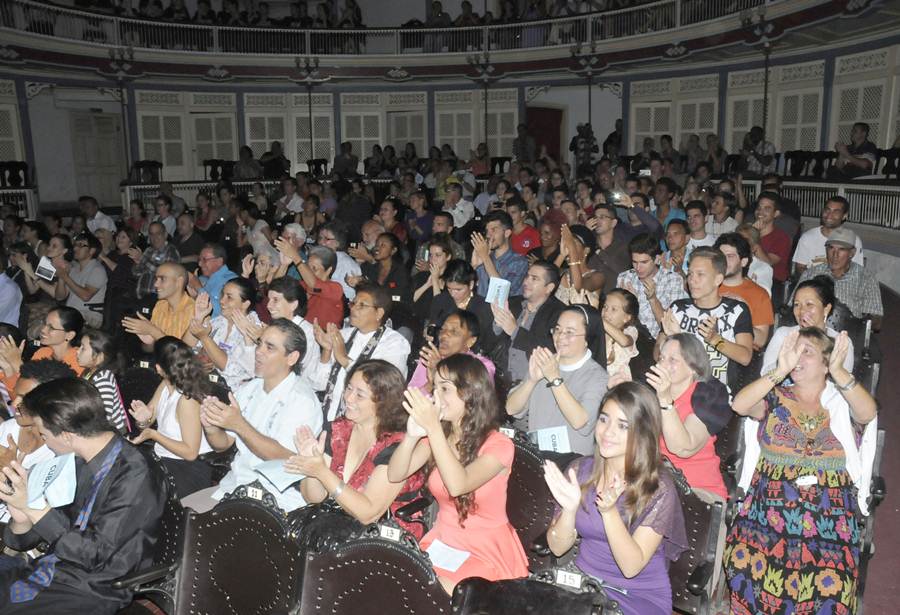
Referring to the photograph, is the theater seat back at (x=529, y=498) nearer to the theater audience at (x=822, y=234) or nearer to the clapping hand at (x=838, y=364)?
the clapping hand at (x=838, y=364)

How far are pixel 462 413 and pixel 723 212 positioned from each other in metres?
5.78

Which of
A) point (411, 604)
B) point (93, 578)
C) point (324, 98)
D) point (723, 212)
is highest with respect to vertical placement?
point (324, 98)

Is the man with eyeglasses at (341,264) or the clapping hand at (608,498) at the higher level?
the man with eyeglasses at (341,264)

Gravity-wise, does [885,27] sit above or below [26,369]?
above

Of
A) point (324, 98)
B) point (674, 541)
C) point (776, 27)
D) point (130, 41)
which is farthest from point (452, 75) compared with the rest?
point (674, 541)

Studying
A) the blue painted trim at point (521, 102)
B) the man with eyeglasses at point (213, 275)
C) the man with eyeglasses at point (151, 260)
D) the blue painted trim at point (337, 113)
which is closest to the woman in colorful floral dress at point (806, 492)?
the man with eyeglasses at point (213, 275)

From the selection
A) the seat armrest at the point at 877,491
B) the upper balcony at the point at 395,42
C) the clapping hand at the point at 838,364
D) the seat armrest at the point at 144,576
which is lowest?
the seat armrest at the point at 144,576

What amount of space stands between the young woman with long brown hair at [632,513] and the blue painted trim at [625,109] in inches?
684

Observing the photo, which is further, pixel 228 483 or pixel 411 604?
pixel 228 483

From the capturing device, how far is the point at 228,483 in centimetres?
368

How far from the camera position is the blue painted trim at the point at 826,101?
1418 cm

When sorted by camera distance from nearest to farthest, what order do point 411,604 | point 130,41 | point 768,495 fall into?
point 411,604, point 768,495, point 130,41

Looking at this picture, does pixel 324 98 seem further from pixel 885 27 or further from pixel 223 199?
pixel 885 27

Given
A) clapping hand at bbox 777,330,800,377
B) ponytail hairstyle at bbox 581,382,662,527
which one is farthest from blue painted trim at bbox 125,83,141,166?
ponytail hairstyle at bbox 581,382,662,527
